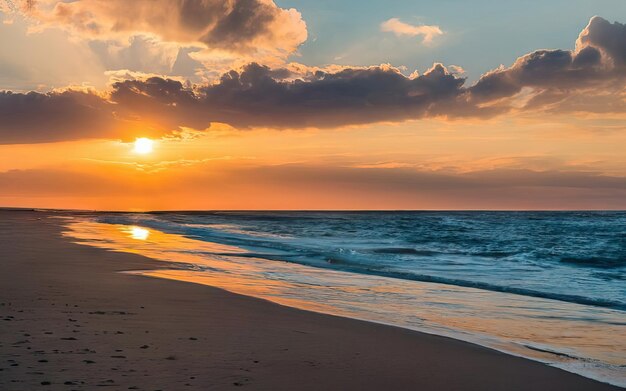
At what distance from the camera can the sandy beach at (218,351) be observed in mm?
5309

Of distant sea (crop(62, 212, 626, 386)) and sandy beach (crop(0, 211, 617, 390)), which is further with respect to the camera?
distant sea (crop(62, 212, 626, 386))

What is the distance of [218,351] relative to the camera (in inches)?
251

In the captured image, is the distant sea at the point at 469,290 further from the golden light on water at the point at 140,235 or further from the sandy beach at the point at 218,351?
the golden light on water at the point at 140,235

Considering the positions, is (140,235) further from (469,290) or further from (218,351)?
(218,351)

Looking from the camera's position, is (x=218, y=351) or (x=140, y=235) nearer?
(x=218, y=351)

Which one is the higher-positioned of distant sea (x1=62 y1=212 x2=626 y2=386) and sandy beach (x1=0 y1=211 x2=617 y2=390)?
sandy beach (x1=0 y1=211 x2=617 y2=390)

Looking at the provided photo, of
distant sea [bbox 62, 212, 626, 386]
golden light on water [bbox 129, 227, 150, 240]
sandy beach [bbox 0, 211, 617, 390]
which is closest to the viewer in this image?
sandy beach [bbox 0, 211, 617, 390]

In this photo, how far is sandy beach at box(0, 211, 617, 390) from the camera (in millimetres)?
5309

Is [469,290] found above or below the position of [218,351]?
below

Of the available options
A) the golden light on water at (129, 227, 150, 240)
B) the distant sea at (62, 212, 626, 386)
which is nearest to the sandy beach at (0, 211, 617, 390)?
the distant sea at (62, 212, 626, 386)

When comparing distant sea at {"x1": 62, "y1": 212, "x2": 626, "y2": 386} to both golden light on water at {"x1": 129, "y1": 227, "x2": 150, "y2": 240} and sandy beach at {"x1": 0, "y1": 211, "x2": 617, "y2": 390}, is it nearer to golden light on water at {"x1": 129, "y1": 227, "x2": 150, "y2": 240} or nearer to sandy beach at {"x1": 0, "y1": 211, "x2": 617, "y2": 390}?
sandy beach at {"x1": 0, "y1": 211, "x2": 617, "y2": 390}

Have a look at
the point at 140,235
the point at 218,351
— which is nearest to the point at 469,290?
the point at 218,351

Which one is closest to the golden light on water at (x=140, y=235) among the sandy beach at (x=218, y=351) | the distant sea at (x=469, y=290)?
the distant sea at (x=469, y=290)

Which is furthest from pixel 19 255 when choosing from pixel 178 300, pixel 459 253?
pixel 459 253
